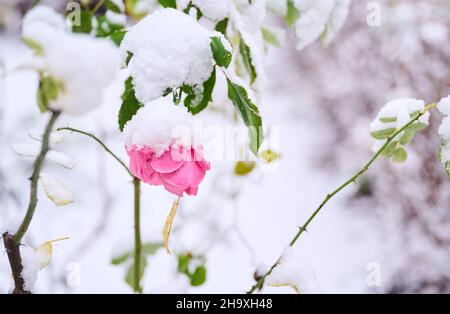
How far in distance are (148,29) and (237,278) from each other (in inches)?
66.9

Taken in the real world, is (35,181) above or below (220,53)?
below

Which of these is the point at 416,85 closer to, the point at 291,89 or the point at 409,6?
the point at 409,6

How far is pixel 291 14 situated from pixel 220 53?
1.20 feet

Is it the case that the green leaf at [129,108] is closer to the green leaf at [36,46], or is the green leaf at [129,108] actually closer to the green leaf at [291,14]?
the green leaf at [36,46]

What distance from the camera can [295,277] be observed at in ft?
2.23

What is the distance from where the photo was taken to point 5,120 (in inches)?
112

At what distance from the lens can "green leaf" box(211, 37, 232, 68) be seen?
53 centimetres

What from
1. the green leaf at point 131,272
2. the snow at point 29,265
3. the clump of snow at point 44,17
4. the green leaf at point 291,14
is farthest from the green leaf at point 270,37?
the snow at point 29,265

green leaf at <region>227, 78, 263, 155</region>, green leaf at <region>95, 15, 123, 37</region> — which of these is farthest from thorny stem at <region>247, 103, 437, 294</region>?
green leaf at <region>95, 15, 123, 37</region>

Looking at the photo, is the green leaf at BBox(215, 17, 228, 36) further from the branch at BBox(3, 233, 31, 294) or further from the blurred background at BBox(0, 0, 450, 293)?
the blurred background at BBox(0, 0, 450, 293)

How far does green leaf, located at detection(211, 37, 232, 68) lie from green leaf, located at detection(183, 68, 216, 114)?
0.08ft

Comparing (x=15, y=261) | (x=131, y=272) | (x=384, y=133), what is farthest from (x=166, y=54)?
(x=131, y=272)

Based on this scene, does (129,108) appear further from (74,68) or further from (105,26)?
(105,26)
